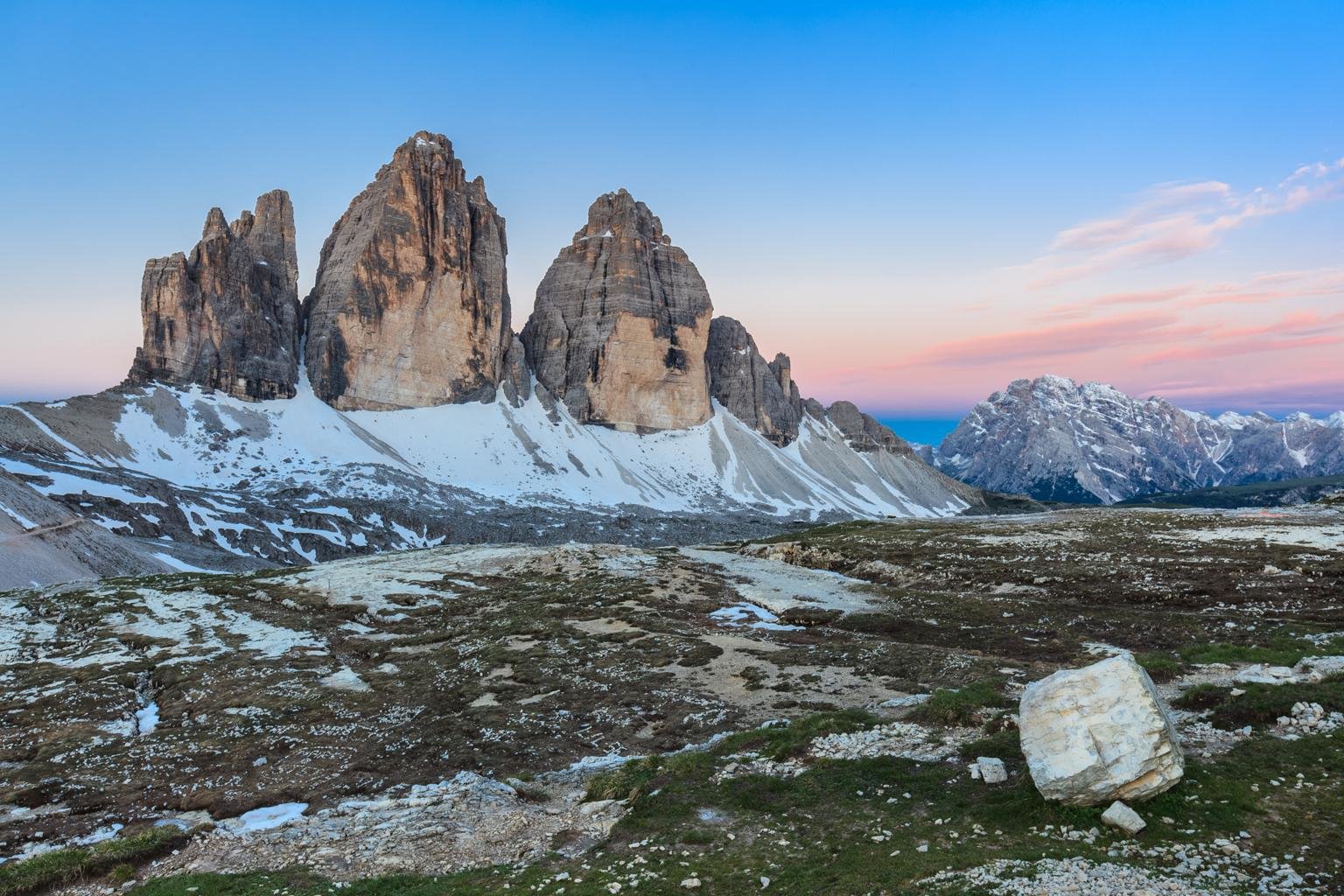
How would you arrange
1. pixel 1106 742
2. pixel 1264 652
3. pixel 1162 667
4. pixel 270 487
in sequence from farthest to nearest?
pixel 270 487
pixel 1264 652
pixel 1162 667
pixel 1106 742

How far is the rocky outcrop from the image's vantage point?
183m

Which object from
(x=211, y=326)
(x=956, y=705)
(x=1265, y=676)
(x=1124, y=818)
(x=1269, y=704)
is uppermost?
(x=211, y=326)

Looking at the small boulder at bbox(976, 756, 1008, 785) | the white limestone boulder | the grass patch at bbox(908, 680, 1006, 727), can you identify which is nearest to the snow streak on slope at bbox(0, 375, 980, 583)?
→ the grass patch at bbox(908, 680, 1006, 727)

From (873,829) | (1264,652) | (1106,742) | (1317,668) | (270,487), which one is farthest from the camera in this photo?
(270,487)

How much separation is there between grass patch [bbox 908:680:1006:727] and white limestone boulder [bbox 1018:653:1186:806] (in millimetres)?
7194

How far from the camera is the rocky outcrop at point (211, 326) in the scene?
183375 millimetres

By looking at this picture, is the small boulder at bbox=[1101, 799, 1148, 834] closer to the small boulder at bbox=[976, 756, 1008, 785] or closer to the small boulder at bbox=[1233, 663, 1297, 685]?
the small boulder at bbox=[976, 756, 1008, 785]

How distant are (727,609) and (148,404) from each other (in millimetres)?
169819

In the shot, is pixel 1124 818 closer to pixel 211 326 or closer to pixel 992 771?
pixel 992 771

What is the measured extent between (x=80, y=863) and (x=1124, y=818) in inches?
898

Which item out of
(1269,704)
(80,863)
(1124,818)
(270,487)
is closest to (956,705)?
(1269,704)

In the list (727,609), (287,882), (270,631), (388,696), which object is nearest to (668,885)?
(287,882)

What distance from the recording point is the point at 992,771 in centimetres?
1714

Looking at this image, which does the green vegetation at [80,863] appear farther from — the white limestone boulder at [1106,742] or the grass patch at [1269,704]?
the grass patch at [1269,704]
